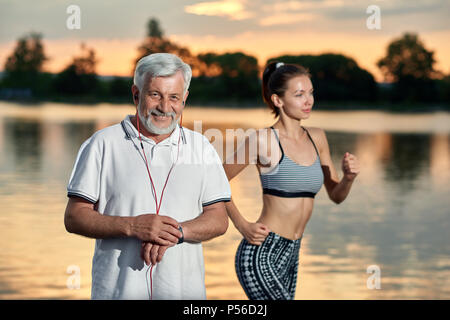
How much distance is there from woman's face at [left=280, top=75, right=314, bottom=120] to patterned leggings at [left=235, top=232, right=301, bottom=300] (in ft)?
2.68

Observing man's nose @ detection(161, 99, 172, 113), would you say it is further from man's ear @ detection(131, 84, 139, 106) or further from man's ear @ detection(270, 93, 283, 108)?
man's ear @ detection(270, 93, 283, 108)

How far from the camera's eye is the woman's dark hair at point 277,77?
15.6ft

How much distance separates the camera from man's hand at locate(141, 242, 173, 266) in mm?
3220

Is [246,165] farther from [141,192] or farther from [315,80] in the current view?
[315,80]

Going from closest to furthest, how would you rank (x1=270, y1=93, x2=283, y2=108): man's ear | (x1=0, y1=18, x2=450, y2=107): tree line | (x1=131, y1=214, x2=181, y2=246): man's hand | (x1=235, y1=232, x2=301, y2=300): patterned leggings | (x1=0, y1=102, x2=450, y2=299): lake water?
Answer: (x1=131, y1=214, x2=181, y2=246): man's hand, (x1=235, y1=232, x2=301, y2=300): patterned leggings, (x1=270, y1=93, x2=283, y2=108): man's ear, (x1=0, y1=102, x2=450, y2=299): lake water, (x1=0, y1=18, x2=450, y2=107): tree line

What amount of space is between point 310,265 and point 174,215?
7669mm

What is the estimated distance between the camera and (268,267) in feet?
15.3

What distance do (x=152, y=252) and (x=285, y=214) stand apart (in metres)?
1.64

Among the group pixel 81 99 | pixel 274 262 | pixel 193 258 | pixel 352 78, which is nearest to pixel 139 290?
pixel 193 258

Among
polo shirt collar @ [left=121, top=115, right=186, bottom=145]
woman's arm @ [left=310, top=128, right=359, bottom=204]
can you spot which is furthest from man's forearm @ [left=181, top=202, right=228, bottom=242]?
woman's arm @ [left=310, top=128, right=359, bottom=204]

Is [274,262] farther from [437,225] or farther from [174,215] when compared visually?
[437,225]

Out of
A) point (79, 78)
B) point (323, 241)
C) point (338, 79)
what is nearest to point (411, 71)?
point (338, 79)

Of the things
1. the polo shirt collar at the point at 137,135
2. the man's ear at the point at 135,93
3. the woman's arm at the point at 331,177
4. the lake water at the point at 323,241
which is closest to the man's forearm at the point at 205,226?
the polo shirt collar at the point at 137,135

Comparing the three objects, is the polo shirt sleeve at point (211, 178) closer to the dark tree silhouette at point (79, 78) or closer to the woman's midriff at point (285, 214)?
the woman's midriff at point (285, 214)
